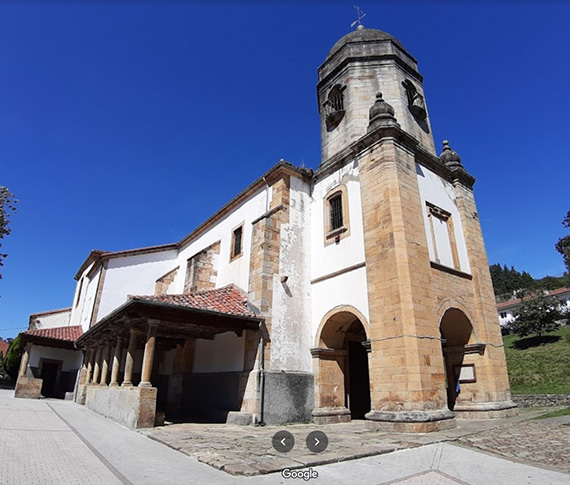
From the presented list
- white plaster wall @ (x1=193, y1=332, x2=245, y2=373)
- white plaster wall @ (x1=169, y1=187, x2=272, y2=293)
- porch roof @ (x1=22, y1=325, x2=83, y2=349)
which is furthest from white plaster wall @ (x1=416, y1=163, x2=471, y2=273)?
porch roof @ (x1=22, y1=325, x2=83, y2=349)

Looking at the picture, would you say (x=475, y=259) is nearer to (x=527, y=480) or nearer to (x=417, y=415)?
(x=417, y=415)

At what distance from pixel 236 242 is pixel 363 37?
998 centimetres

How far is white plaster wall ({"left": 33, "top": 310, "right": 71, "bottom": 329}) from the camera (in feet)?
91.5

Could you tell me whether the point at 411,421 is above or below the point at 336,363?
below

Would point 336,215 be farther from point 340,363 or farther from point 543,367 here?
point 543,367

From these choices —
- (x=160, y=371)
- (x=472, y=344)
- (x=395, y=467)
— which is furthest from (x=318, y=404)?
(x=160, y=371)

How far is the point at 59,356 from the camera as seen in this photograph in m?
21.3

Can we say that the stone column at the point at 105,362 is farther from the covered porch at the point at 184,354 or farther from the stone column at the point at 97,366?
the stone column at the point at 97,366

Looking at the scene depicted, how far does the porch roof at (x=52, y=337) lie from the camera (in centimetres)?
1900

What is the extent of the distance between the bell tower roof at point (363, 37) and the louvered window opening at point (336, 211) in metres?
7.03

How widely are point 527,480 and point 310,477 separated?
267cm

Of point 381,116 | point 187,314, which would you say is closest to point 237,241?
point 187,314

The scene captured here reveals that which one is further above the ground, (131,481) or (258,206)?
(258,206)

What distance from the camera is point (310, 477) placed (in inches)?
181
